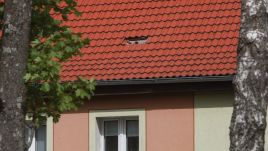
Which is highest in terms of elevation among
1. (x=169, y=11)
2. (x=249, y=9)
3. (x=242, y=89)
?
(x=169, y=11)

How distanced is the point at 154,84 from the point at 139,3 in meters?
2.23

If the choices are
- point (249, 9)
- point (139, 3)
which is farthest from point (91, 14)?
point (249, 9)

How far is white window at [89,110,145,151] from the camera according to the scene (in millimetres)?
20891

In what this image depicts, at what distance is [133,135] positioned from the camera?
2108 centimetres

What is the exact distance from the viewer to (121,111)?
68.0ft

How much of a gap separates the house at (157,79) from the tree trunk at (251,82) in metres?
6.69

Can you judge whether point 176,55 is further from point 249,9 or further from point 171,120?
point 249,9

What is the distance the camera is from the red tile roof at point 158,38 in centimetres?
2019

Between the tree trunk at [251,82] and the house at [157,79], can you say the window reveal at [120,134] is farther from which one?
the tree trunk at [251,82]

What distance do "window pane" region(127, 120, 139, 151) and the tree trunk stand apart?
8215 millimetres

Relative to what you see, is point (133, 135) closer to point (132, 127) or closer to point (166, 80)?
point (132, 127)

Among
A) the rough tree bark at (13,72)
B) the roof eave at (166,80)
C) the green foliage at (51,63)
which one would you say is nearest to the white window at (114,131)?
the roof eave at (166,80)

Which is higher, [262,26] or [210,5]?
[210,5]

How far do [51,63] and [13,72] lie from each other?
4.94 ft
